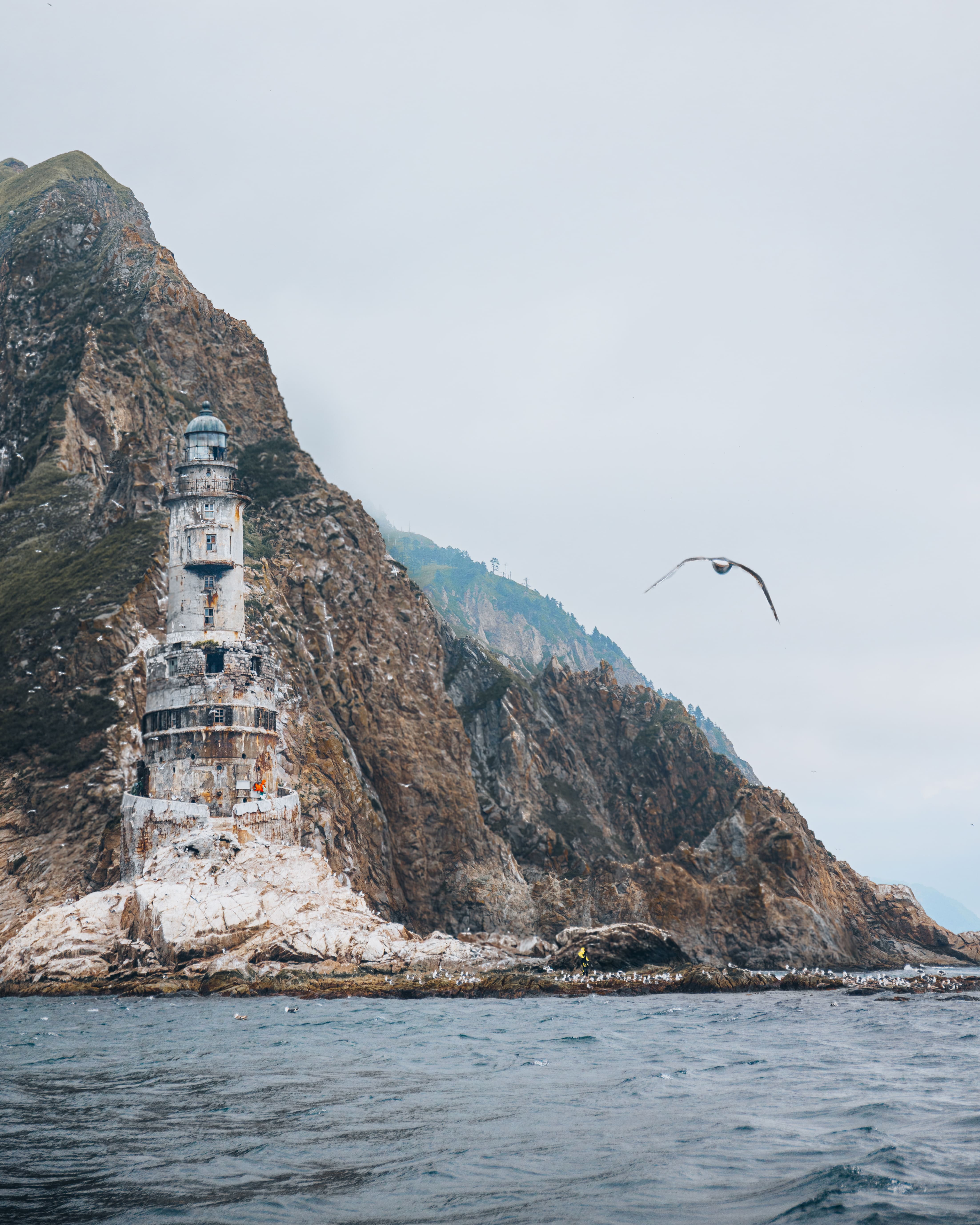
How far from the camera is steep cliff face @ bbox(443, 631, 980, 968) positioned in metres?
96.2

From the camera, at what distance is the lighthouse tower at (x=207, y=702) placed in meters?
67.6

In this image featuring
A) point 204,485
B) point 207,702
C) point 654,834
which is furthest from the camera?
point 654,834

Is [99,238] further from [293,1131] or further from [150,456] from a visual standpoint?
[293,1131]

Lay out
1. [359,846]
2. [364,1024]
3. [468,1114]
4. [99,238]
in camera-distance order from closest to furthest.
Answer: [468,1114] → [364,1024] → [359,846] → [99,238]

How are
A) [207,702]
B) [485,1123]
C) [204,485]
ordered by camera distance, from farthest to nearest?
[204,485] < [207,702] < [485,1123]

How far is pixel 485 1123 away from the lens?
78.7ft

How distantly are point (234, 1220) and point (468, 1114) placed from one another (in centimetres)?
965

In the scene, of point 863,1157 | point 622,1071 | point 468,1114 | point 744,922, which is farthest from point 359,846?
point 863,1157

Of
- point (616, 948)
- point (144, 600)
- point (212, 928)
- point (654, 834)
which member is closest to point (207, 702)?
point (212, 928)

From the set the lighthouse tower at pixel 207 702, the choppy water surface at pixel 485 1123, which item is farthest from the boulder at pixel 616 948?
the choppy water surface at pixel 485 1123

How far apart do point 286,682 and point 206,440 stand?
68.0ft

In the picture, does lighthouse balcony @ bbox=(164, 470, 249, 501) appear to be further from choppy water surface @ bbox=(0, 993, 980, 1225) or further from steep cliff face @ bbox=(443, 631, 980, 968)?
steep cliff face @ bbox=(443, 631, 980, 968)

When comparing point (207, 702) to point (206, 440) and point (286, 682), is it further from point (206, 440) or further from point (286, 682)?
point (206, 440)

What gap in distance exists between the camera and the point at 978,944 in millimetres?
107562
